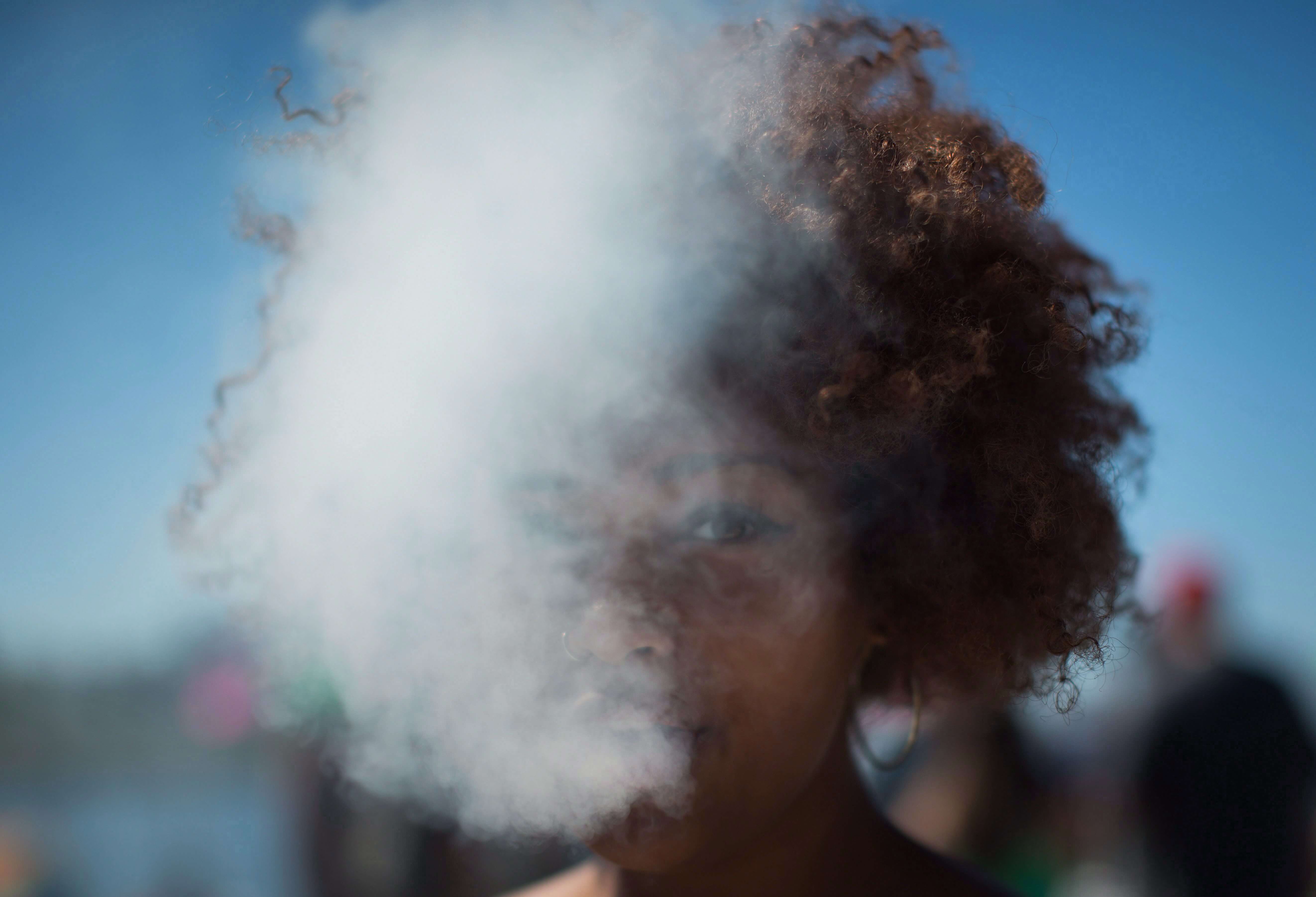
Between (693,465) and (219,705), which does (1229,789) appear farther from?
(219,705)

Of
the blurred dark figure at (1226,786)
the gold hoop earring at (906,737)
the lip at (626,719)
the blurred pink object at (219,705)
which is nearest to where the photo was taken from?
the lip at (626,719)

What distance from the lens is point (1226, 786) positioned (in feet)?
8.99

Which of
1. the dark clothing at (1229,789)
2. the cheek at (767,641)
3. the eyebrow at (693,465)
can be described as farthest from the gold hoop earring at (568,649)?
the dark clothing at (1229,789)

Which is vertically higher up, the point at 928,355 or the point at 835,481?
the point at 928,355

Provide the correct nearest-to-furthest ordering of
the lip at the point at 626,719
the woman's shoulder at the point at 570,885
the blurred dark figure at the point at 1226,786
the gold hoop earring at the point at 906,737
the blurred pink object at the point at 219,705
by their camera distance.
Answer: the lip at the point at 626,719 → the gold hoop earring at the point at 906,737 → the woman's shoulder at the point at 570,885 → the blurred pink object at the point at 219,705 → the blurred dark figure at the point at 1226,786

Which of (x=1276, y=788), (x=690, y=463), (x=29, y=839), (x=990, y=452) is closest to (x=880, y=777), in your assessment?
(x=1276, y=788)

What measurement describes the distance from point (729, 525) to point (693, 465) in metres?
0.12

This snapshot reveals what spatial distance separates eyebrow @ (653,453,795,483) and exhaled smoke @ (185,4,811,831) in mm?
67

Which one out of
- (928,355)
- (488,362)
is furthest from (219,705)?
(928,355)

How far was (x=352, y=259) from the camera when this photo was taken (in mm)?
1472

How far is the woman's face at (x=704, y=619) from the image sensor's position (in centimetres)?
121

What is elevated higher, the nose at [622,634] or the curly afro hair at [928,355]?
the curly afro hair at [928,355]

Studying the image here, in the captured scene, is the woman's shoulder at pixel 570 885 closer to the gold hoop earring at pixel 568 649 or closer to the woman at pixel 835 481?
the woman at pixel 835 481

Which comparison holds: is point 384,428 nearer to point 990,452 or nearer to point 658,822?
point 658,822
